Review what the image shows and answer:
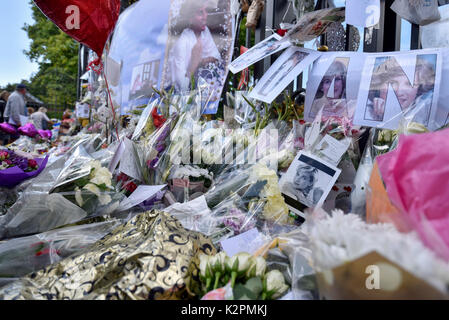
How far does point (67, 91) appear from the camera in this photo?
1777cm

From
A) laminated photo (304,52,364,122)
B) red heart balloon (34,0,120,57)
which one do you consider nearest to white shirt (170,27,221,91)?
red heart balloon (34,0,120,57)

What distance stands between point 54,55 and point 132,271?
1587cm

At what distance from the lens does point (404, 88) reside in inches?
59.4

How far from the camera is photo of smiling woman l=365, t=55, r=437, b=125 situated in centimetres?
141

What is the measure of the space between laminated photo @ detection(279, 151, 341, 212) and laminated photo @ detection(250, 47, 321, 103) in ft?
1.36

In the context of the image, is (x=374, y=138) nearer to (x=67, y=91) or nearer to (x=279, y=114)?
(x=279, y=114)

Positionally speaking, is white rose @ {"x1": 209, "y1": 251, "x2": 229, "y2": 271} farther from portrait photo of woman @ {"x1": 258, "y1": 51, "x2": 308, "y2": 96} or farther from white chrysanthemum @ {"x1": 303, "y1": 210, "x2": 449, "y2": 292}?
portrait photo of woman @ {"x1": 258, "y1": 51, "x2": 308, "y2": 96}

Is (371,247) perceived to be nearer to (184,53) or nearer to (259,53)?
(259,53)

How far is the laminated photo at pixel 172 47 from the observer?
3.15 metres

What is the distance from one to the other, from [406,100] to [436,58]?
216mm

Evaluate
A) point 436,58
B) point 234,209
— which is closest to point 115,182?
point 234,209

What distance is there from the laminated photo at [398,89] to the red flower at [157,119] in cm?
98

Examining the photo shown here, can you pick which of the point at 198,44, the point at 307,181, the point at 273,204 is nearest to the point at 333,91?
the point at 307,181

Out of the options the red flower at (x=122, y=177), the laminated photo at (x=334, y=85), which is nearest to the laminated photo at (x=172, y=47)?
the laminated photo at (x=334, y=85)
